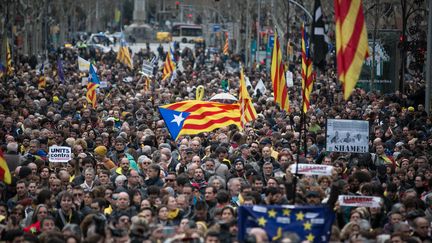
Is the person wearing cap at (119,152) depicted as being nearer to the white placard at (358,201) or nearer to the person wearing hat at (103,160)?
the person wearing hat at (103,160)

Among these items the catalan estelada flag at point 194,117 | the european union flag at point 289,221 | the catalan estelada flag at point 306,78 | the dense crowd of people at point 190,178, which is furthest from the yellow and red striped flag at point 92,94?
the european union flag at point 289,221

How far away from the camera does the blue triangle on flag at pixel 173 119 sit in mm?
21984

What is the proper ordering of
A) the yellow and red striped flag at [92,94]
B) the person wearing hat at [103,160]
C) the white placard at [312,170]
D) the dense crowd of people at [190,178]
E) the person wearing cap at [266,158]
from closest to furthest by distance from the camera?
the dense crowd of people at [190,178]
the white placard at [312,170]
the person wearing hat at [103,160]
the person wearing cap at [266,158]
the yellow and red striped flag at [92,94]

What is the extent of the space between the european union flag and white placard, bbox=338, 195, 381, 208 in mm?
1829

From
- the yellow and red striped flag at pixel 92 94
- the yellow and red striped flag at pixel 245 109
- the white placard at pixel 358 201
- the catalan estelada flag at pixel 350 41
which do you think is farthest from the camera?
the yellow and red striped flag at pixel 92 94

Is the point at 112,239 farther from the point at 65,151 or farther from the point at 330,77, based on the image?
the point at 330,77

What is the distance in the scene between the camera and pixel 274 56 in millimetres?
26047

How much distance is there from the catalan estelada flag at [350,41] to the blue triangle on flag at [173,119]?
25.0 feet

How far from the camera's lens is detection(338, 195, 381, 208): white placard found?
47.6 ft

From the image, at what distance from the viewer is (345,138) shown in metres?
20.0

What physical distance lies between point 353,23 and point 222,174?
4426mm

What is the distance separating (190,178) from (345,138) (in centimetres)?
336

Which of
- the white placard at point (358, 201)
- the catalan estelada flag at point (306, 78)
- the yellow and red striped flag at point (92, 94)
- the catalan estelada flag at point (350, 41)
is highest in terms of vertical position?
the catalan estelada flag at point (350, 41)

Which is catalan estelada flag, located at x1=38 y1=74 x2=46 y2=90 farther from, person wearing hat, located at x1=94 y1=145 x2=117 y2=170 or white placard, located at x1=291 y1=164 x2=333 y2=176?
white placard, located at x1=291 y1=164 x2=333 y2=176
